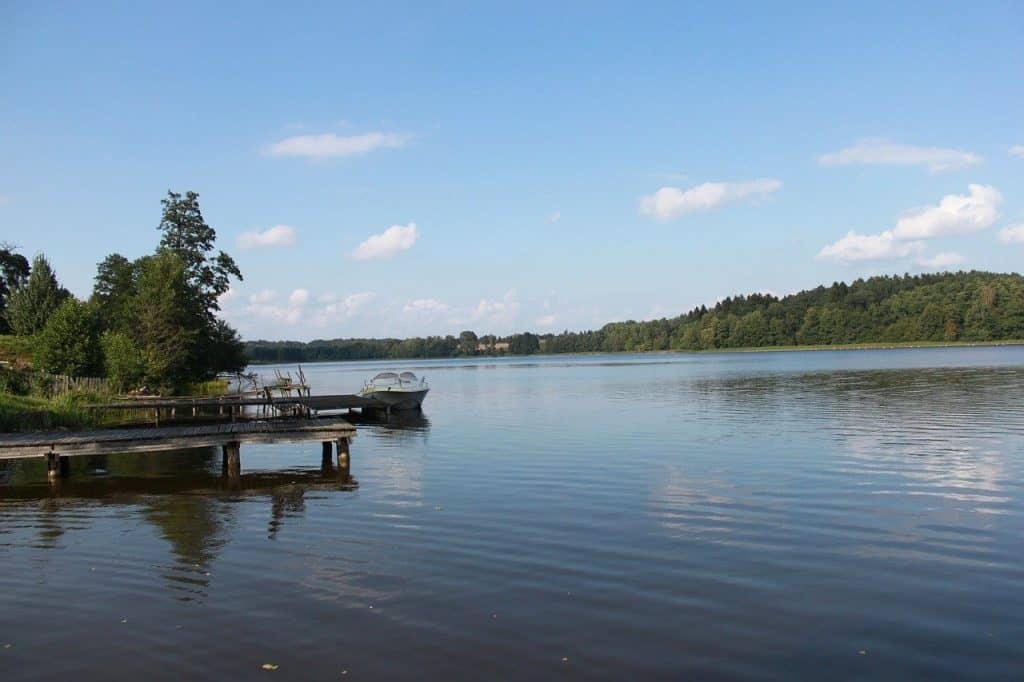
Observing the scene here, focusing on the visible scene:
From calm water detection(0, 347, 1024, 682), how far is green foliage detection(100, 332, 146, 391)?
21.5 m

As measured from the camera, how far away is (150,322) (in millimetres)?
44750

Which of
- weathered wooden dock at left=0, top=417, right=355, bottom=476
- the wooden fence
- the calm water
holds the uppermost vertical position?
the wooden fence

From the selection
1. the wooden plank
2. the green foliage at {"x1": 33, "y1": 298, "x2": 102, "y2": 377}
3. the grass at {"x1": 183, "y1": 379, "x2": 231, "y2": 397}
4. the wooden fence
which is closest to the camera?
the wooden plank

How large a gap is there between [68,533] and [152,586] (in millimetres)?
4337

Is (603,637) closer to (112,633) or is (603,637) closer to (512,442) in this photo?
(112,633)

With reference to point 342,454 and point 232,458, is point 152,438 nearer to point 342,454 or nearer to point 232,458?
point 232,458

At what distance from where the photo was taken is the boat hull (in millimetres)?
41188

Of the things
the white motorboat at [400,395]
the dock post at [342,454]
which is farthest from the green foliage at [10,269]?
the dock post at [342,454]

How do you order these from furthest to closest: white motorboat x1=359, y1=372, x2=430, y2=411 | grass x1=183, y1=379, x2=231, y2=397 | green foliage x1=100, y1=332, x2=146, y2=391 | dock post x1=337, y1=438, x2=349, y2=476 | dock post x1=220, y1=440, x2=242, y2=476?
grass x1=183, y1=379, x2=231, y2=397 → green foliage x1=100, y1=332, x2=146, y2=391 → white motorboat x1=359, y1=372, x2=430, y2=411 → dock post x1=337, y1=438, x2=349, y2=476 → dock post x1=220, y1=440, x2=242, y2=476

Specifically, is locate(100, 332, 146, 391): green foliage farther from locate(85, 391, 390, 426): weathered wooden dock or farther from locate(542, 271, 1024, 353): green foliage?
locate(542, 271, 1024, 353): green foliage

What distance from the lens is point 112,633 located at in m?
8.16

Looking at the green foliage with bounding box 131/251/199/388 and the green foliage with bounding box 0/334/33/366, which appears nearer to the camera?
the green foliage with bounding box 0/334/33/366

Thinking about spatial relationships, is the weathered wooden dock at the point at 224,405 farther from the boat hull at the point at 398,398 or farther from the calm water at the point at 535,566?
the calm water at the point at 535,566

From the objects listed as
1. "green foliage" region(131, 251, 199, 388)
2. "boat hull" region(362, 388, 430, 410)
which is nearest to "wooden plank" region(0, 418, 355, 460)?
"boat hull" region(362, 388, 430, 410)
